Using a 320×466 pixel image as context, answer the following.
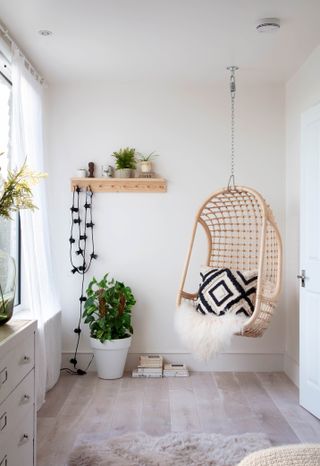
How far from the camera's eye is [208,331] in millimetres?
3396

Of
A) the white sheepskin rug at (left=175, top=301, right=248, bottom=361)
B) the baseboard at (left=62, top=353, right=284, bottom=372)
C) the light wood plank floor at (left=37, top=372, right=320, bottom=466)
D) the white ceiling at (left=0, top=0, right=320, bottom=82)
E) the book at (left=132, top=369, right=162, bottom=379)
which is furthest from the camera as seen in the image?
the baseboard at (left=62, top=353, right=284, bottom=372)

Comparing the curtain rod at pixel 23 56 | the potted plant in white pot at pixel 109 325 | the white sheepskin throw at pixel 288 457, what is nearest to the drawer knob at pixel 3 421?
the white sheepskin throw at pixel 288 457

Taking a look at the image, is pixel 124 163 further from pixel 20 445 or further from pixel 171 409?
pixel 20 445

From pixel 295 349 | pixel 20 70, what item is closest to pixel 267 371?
pixel 295 349

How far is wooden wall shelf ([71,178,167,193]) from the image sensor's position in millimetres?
4430

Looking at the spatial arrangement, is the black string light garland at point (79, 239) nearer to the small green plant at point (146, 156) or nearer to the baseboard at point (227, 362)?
the baseboard at point (227, 362)

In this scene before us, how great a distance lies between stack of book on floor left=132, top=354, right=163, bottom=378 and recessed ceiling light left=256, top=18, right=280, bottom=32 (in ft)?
9.26

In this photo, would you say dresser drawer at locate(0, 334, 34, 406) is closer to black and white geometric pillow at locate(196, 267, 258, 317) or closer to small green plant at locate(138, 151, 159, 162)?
black and white geometric pillow at locate(196, 267, 258, 317)

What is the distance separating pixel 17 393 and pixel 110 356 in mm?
2041

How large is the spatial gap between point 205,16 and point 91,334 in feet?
8.77

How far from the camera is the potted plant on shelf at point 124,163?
437cm

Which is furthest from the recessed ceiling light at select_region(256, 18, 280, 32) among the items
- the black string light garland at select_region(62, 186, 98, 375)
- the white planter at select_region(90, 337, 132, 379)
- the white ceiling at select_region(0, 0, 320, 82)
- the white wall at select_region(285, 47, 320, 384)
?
the white planter at select_region(90, 337, 132, 379)

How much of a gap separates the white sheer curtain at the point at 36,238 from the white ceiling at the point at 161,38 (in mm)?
303

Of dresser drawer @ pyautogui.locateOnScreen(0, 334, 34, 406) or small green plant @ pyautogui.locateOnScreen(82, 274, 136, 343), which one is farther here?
small green plant @ pyautogui.locateOnScreen(82, 274, 136, 343)
